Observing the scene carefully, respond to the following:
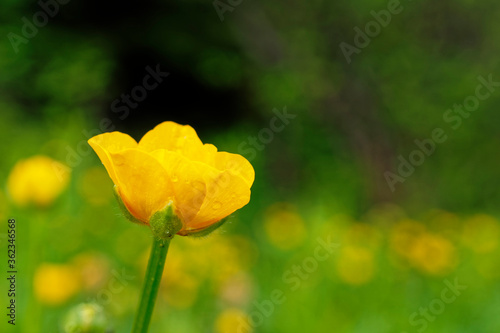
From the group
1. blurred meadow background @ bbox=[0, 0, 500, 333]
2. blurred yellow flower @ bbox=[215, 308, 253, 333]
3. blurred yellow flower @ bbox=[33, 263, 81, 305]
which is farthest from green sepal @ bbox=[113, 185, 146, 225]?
blurred meadow background @ bbox=[0, 0, 500, 333]

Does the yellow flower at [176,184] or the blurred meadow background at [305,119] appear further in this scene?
the blurred meadow background at [305,119]

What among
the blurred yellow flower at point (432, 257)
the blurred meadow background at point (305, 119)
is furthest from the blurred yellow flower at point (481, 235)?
the blurred yellow flower at point (432, 257)

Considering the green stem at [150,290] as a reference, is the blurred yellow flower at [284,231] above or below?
below

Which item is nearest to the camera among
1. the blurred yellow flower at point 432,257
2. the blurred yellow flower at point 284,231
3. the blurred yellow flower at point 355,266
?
the blurred yellow flower at point 355,266

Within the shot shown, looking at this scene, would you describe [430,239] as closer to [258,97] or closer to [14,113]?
[14,113]

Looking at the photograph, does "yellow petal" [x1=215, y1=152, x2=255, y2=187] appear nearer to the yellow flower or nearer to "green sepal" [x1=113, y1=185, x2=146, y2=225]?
the yellow flower

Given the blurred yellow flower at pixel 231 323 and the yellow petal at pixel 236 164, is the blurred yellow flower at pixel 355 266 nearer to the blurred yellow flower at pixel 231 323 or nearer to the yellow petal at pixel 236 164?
the blurred yellow flower at pixel 231 323
